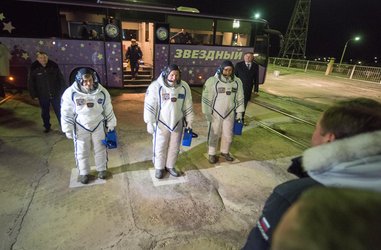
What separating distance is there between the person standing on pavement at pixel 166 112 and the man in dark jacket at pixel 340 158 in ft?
8.92

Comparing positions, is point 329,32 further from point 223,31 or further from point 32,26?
point 32,26

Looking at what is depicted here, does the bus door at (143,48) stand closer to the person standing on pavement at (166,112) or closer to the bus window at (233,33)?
the bus window at (233,33)

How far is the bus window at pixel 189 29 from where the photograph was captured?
33.8ft

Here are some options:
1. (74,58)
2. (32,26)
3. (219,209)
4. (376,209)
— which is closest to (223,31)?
(74,58)

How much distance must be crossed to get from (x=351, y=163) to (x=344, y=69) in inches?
996

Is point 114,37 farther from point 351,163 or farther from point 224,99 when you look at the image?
point 351,163

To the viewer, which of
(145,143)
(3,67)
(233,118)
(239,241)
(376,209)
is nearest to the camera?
(376,209)

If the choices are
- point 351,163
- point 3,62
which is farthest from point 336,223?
point 3,62

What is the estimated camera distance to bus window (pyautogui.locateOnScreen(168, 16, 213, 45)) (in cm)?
1031

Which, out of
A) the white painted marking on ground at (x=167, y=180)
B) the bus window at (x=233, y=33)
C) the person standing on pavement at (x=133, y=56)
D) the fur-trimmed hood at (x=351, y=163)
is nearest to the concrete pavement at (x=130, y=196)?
the white painted marking on ground at (x=167, y=180)

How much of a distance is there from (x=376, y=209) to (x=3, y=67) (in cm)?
995

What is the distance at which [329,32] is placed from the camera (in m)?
71.2

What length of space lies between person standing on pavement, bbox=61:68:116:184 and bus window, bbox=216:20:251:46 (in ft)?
28.3

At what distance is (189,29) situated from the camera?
10.7 metres
